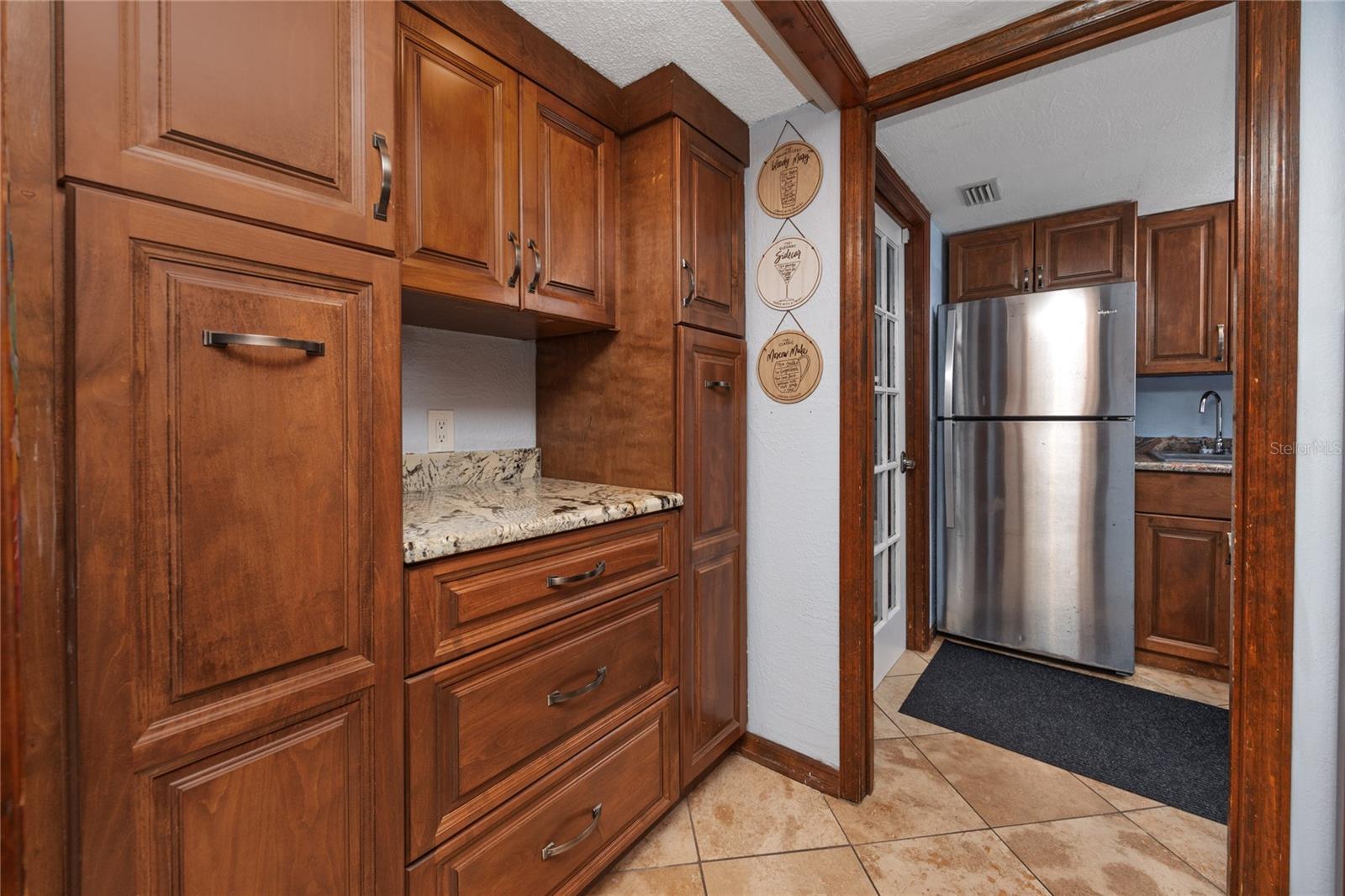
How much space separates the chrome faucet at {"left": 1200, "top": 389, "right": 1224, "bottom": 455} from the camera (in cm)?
277

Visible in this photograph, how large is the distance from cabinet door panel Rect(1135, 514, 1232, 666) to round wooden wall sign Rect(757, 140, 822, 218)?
2190mm

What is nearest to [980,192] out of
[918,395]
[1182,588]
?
[918,395]

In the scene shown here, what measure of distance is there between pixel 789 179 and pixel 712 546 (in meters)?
1.21

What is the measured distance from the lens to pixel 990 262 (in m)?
2.82

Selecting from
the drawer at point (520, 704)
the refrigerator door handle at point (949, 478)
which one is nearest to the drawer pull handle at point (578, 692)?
the drawer at point (520, 704)

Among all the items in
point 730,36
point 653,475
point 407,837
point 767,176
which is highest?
point 730,36

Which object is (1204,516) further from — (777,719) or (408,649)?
(408,649)

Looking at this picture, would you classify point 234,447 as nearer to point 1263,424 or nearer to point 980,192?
point 1263,424

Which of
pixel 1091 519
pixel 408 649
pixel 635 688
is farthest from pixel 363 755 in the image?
pixel 1091 519

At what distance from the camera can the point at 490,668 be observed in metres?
1.06

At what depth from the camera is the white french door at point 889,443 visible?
7.64ft

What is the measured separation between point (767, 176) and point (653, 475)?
108 centimetres

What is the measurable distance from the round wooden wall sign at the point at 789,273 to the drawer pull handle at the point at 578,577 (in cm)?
103

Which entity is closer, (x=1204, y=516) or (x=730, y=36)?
(x=730, y=36)
